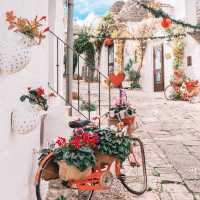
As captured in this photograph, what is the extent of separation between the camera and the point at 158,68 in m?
20.4

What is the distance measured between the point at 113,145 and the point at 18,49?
5.28ft

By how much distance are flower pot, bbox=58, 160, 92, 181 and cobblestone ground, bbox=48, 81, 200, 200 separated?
4.88 ft

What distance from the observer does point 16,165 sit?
3.33 metres

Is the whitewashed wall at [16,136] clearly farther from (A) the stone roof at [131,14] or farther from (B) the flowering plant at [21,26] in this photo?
(A) the stone roof at [131,14]

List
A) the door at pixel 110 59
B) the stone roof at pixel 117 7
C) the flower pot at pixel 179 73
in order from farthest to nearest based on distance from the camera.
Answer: the stone roof at pixel 117 7
the door at pixel 110 59
the flower pot at pixel 179 73

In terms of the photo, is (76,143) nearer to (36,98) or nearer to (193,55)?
(36,98)

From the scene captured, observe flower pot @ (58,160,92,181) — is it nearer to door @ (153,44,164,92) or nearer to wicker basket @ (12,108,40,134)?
A: wicker basket @ (12,108,40,134)

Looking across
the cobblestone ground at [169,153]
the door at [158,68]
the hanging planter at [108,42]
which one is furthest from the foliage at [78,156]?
the hanging planter at [108,42]

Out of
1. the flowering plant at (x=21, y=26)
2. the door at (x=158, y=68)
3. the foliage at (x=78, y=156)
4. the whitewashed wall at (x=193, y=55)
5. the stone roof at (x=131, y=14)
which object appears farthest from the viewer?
the stone roof at (x=131, y=14)

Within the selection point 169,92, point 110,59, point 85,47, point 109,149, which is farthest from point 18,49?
point 85,47

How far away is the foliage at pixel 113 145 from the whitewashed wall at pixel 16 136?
745 millimetres

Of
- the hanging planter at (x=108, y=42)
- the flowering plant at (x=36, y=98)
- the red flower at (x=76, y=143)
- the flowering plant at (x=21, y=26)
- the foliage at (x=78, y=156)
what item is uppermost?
the hanging planter at (x=108, y=42)

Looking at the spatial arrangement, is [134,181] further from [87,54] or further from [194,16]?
[87,54]

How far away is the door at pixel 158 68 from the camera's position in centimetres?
2009
